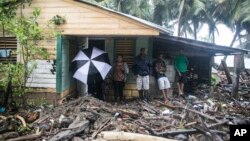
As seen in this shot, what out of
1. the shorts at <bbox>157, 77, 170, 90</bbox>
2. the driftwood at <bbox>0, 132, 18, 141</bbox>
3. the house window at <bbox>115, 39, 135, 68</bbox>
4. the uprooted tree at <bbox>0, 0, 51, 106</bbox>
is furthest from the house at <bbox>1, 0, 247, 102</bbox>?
the driftwood at <bbox>0, 132, 18, 141</bbox>

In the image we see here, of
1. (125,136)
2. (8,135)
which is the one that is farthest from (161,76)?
(8,135)

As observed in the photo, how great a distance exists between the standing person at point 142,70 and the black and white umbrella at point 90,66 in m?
1.13

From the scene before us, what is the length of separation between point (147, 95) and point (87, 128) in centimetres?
451

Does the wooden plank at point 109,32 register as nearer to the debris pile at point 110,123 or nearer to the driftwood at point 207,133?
the debris pile at point 110,123

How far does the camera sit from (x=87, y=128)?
747cm

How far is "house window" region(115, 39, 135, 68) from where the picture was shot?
11852mm

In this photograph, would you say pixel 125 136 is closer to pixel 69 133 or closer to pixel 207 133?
pixel 69 133

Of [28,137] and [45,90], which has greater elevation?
[45,90]

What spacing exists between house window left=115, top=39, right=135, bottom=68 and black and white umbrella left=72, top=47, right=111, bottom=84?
1.67 m

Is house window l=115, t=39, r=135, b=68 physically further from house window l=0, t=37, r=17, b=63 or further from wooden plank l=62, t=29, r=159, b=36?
house window l=0, t=37, r=17, b=63

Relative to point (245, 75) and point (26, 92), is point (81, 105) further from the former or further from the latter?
point (245, 75)

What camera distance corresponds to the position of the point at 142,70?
10.7 m

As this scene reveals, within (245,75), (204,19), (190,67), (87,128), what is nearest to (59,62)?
(87,128)

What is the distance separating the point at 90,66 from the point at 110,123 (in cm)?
279
